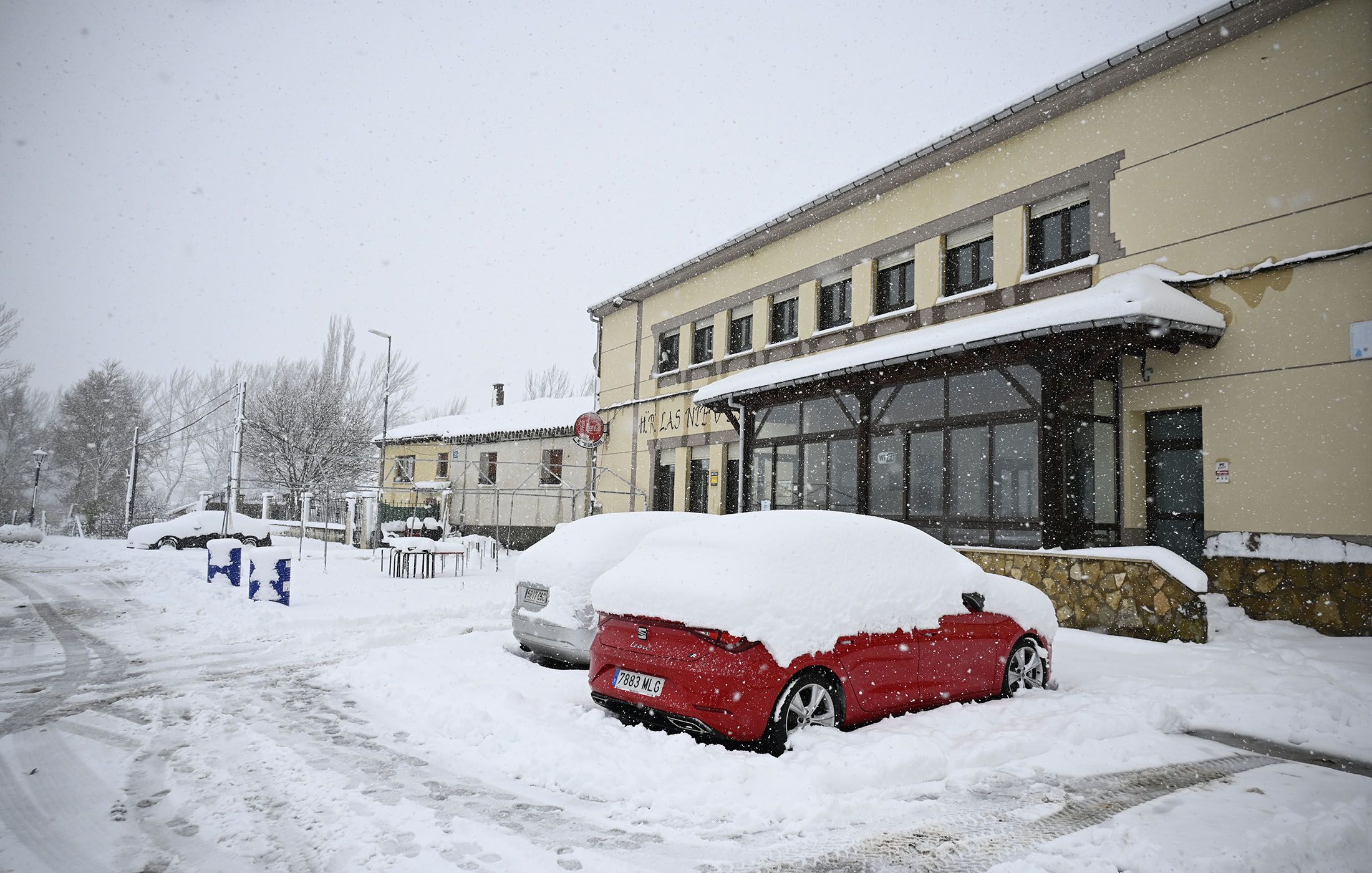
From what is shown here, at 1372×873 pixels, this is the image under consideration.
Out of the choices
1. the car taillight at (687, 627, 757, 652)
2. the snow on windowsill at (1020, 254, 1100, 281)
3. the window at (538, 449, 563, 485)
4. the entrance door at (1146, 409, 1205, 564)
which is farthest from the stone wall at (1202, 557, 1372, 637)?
the window at (538, 449, 563, 485)

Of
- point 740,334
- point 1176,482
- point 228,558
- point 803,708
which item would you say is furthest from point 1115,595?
point 228,558

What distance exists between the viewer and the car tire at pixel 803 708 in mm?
4410

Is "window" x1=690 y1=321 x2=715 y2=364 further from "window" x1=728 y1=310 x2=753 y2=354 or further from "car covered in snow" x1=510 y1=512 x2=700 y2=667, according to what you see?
"car covered in snow" x1=510 y1=512 x2=700 y2=667

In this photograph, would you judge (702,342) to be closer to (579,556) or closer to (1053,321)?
(1053,321)

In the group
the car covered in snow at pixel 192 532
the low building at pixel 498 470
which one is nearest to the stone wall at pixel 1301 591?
the low building at pixel 498 470

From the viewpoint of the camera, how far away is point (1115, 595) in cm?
919

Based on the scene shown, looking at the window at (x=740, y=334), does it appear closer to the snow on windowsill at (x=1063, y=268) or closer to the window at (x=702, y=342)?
the window at (x=702, y=342)

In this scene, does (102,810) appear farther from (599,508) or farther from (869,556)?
(599,508)

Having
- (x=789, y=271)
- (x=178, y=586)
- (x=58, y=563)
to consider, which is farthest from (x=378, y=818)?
(x=58, y=563)

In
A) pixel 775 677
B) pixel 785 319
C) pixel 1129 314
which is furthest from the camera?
pixel 785 319

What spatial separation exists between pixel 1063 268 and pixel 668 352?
11869 mm

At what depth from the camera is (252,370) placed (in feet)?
180

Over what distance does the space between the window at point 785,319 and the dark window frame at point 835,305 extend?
754 millimetres

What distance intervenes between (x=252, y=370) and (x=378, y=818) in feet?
198
